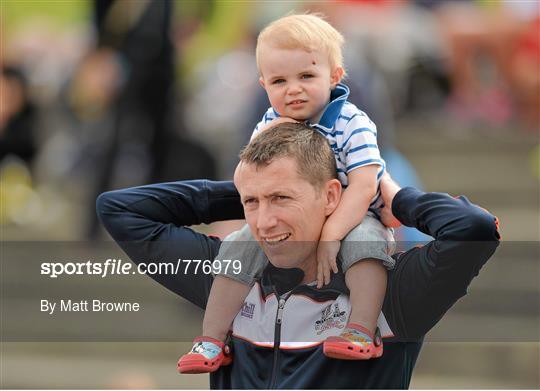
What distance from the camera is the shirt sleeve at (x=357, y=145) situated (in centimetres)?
246

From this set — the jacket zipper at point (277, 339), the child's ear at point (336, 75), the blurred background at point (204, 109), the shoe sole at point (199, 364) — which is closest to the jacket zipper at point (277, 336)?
the jacket zipper at point (277, 339)

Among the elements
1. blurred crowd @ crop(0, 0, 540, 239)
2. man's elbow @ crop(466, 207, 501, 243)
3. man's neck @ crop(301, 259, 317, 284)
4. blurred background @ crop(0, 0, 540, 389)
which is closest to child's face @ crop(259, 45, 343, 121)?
man's neck @ crop(301, 259, 317, 284)

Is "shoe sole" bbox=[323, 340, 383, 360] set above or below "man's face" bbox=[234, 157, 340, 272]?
below

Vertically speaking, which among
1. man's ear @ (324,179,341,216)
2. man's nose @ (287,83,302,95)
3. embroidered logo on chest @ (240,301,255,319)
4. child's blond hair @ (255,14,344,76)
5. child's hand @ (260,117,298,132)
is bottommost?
embroidered logo on chest @ (240,301,255,319)

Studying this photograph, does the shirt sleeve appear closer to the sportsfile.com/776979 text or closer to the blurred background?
the sportsfile.com/776979 text

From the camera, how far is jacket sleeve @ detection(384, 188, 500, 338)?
2.21 m

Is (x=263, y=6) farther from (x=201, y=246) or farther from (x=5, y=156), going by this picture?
(x=201, y=246)

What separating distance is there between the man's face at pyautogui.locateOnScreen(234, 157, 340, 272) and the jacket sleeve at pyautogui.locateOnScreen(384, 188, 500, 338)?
17 cm

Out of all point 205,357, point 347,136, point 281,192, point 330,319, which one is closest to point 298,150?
point 281,192

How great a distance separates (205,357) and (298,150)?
0.42 metres

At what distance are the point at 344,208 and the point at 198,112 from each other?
5.68 meters

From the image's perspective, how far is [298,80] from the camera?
2.46 m

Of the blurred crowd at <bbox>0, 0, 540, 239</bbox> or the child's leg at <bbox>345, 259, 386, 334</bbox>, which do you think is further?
the blurred crowd at <bbox>0, 0, 540, 239</bbox>

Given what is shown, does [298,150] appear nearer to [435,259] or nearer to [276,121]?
[276,121]
